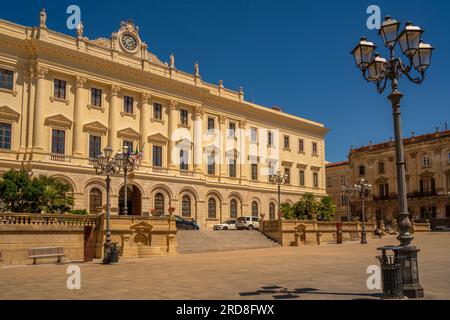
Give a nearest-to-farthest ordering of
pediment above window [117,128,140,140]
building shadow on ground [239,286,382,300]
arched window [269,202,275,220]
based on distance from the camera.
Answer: building shadow on ground [239,286,382,300] < pediment above window [117,128,140,140] < arched window [269,202,275,220]

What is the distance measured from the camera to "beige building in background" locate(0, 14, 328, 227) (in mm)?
32219

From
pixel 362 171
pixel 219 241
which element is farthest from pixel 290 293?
pixel 362 171

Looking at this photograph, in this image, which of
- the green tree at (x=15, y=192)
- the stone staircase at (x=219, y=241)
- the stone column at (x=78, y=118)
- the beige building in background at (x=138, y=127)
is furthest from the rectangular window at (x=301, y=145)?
the green tree at (x=15, y=192)

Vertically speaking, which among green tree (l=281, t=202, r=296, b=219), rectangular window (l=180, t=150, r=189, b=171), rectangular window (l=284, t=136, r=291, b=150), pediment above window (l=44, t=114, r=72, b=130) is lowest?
green tree (l=281, t=202, r=296, b=219)

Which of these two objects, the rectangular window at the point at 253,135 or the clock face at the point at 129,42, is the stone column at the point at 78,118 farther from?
the rectangular window at the point at 253,135

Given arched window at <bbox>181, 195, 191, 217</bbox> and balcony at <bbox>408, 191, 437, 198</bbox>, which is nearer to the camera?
arched window at <bbox>181, 195, 191, 217</bbox>

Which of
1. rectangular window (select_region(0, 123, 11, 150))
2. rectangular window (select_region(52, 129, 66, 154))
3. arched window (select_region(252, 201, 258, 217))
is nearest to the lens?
rectangular window (select_region(0, 123, 11, 150))

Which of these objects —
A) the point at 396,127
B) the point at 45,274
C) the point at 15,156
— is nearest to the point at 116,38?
the point at 15,156

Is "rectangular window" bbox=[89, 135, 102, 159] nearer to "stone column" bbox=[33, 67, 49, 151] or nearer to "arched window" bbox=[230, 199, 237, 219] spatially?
"stone column" bbox=[33, 67, 49, 151]

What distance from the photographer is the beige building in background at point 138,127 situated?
32219 millimetres

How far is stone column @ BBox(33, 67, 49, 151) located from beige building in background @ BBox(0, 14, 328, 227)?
2.8 inches

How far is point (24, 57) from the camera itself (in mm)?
32531

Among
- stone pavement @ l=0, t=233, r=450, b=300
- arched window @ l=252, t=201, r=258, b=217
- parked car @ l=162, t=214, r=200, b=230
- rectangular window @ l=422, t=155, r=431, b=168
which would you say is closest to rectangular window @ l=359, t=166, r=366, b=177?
rectangular window @ l=422, t=155, r=431, b=168
